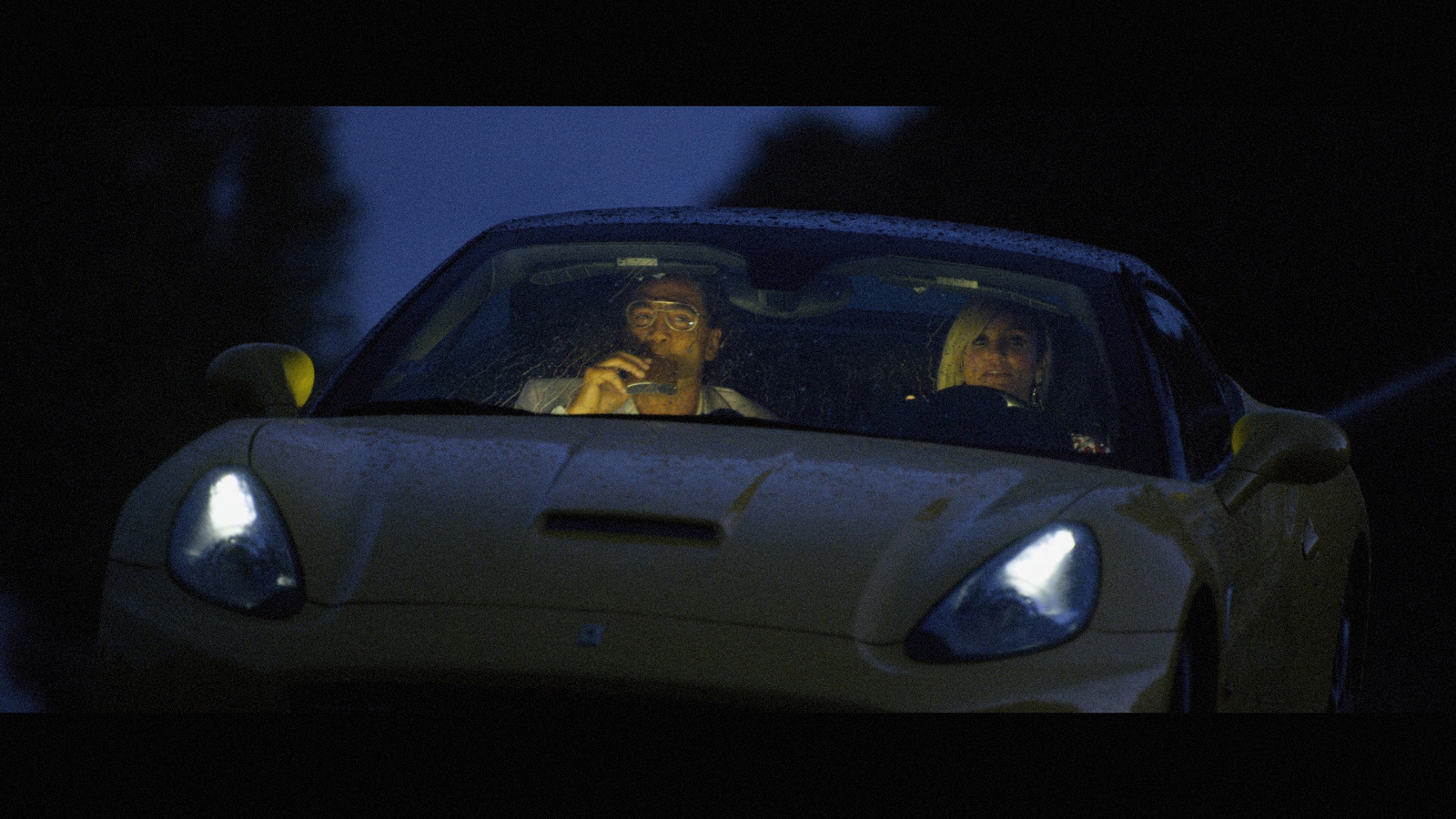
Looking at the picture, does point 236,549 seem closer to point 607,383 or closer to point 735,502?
point 735,502

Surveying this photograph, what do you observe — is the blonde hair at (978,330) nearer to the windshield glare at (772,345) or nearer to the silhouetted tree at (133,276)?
the windshield glare at (772,345)

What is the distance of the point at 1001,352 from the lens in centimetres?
429

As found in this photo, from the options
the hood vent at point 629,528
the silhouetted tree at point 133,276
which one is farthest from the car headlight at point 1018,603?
the silhouetted tree at point 133,276

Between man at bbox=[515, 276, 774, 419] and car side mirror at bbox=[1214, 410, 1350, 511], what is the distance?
1.00 metres

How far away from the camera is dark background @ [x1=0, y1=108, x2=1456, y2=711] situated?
1271 centimetres

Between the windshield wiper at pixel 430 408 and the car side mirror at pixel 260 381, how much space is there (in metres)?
0.16

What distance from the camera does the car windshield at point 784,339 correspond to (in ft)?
13.1

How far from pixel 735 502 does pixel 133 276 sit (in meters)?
22.7

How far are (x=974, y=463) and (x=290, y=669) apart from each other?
3.96 feet

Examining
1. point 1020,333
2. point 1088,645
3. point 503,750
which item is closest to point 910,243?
point 1020,333

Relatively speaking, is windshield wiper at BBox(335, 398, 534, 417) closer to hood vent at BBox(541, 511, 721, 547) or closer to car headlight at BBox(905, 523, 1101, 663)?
hood vent at BBox(541, 511, 721, 547)

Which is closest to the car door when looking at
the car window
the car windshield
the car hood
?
the car window

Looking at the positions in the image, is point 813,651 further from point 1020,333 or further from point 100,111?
point 100,111

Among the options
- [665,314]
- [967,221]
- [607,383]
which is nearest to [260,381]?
[607,383]
